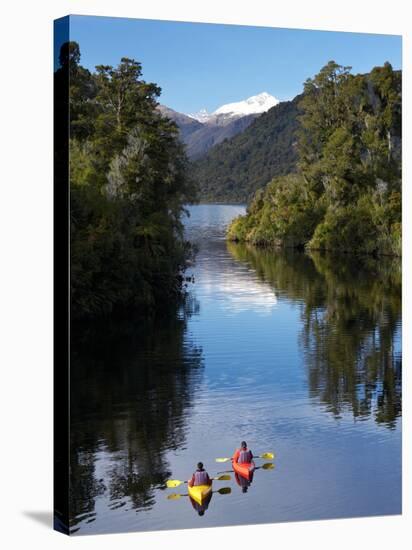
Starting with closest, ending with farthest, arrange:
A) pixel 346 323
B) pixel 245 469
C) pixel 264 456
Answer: pixel 245 469 → pixel 264 456 → pixel 346 323

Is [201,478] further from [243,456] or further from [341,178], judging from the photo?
[341,178]

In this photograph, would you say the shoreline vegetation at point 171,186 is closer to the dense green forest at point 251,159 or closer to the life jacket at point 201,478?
the dense green forest at point 251,159

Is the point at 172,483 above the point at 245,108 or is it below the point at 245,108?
below

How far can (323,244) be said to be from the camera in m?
15.4

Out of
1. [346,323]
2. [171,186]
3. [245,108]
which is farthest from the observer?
[346,323]

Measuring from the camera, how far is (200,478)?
12055 mm

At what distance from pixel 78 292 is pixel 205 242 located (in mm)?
1732

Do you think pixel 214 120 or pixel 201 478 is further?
pixel 214 120

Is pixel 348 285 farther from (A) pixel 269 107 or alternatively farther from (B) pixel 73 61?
(B) pixel 73 61

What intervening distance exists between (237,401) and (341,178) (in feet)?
13.0

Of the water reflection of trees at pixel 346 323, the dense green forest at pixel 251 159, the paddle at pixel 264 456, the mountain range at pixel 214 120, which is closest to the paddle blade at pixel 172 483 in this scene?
the paddle at pixel 264 456

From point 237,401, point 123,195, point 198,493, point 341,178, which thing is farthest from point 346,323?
point 198,493

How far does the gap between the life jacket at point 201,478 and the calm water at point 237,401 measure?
119 millimetres

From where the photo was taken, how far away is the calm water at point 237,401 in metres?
12.0
